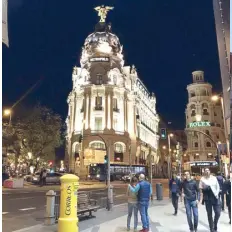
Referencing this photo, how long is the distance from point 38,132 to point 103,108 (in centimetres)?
2414

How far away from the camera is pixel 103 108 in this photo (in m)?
60.8

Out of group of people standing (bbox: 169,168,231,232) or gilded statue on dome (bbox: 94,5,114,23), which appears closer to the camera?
group of people standing (bbox: 169,168,231,232)

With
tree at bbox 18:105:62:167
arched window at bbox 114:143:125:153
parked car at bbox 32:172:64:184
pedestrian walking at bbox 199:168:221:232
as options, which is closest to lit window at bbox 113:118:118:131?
arched window at bbox 114:143:125:153

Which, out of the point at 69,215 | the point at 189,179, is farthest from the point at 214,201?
the point at 69,215

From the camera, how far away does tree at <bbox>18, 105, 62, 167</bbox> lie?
37.7 meters

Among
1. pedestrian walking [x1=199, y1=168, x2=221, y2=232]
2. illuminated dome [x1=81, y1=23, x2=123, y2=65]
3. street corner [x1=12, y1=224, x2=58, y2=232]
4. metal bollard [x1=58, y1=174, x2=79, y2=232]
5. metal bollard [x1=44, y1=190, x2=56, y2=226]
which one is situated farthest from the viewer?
illuminated dome [x1=81, y1=23, x2=123, y2=65]

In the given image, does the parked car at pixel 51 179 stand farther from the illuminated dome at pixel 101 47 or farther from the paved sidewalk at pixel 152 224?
the illuminated dome at pixel 101 47

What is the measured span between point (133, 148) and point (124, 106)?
8894 millimetres

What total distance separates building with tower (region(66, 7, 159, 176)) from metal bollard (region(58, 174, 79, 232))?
46.4m

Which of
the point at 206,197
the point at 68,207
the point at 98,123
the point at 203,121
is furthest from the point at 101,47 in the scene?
the point at 68,207

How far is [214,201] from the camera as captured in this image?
28.1ft

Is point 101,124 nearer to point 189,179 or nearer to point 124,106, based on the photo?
point 124,106

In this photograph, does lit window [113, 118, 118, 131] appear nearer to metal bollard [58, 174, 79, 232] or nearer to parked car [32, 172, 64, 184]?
parked car [32, 172, 64, 184]

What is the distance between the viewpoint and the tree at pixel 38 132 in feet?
124
